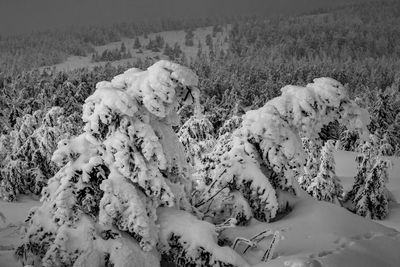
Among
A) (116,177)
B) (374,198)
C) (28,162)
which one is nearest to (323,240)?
(116,177)

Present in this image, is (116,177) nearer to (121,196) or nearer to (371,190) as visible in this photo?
(121,196)

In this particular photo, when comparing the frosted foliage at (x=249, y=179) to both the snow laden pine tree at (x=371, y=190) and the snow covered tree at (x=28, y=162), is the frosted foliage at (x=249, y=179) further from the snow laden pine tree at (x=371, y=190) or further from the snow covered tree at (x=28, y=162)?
the snow laden pine tree at (x=371, y=190)

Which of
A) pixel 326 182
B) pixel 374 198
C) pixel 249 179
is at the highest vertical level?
pixel 249 179

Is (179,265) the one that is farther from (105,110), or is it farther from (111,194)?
(105,110)

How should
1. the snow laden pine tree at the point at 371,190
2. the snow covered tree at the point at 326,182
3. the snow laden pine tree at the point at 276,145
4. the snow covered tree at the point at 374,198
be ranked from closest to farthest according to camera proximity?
the snow laden pine tree at the point at 276,145
the snow covered tree at the point at 326,182
the snow laden pine tree at the point at 371,190
the snow covered tree at the point at 374,198

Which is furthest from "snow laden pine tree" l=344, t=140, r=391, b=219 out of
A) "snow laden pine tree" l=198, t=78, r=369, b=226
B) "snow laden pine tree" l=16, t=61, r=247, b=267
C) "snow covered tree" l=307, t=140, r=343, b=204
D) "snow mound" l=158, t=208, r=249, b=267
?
"snow laden pine tree" l=16, t=61, r=247, b=267

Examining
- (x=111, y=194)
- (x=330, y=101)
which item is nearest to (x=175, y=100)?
(x=111, y=194)

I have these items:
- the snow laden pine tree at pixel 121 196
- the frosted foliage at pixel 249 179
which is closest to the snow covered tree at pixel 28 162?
the frosted foliage at pixel 249 179
